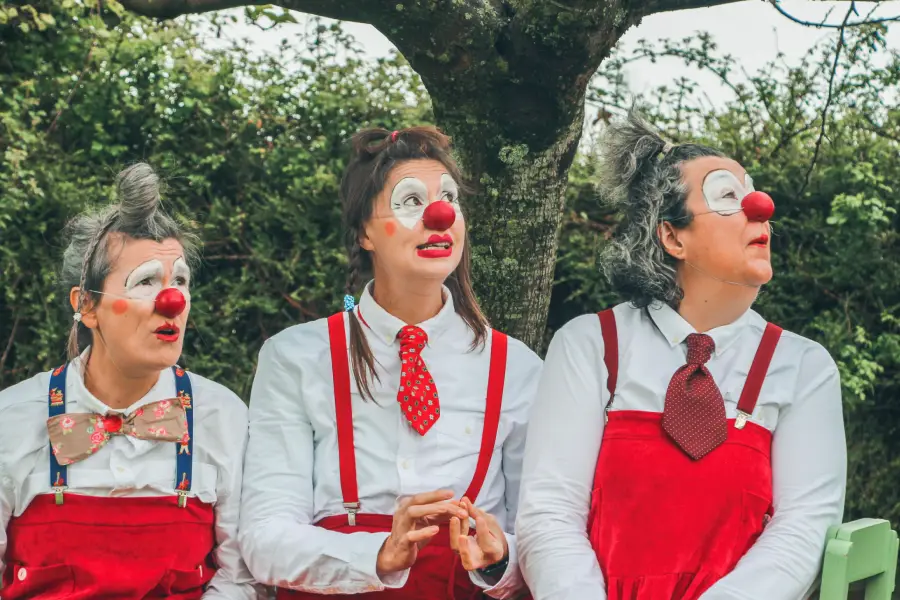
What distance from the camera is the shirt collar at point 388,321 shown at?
2.97 m

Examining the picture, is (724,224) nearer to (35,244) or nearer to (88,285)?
(88,285)

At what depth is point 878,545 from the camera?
278cm

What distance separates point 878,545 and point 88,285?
6.64 feet

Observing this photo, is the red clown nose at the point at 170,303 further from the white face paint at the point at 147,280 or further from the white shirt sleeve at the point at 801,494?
the white shirt sleeve at the point at 801,494

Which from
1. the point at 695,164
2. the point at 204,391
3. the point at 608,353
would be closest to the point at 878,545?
the point at 608,353

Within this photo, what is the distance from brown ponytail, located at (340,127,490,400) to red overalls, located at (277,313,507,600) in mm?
53

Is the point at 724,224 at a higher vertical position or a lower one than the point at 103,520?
higher

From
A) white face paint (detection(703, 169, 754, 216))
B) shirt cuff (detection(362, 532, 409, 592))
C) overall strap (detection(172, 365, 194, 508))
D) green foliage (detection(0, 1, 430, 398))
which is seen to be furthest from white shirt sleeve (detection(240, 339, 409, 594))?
green foliage (detection(0, 1, 430, 398))

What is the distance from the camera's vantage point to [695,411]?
2.72 meters

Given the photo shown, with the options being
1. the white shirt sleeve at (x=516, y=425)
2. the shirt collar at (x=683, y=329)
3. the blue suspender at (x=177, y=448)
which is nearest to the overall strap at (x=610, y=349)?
the shirt collar at (x=683, y=329)

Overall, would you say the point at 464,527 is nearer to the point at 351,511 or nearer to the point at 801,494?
the point at 351,511

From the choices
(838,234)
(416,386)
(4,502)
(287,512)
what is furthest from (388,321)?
(838,234)

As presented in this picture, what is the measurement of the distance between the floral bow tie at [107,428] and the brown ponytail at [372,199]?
0.46m

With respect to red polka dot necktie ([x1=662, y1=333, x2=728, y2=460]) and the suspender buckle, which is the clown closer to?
the suspender buckle
